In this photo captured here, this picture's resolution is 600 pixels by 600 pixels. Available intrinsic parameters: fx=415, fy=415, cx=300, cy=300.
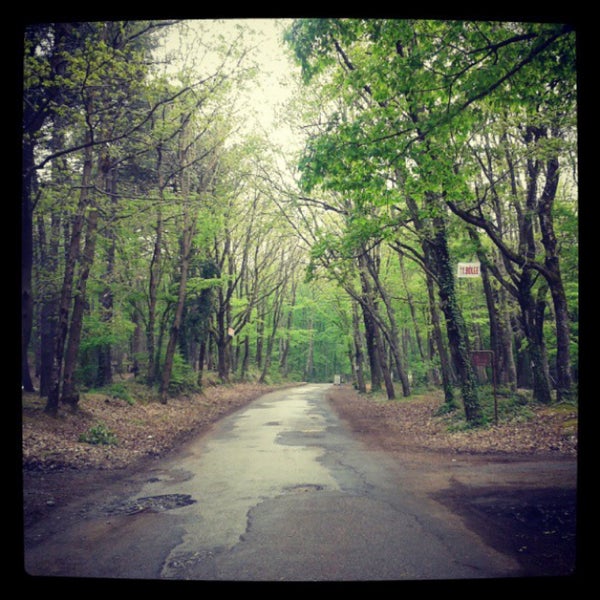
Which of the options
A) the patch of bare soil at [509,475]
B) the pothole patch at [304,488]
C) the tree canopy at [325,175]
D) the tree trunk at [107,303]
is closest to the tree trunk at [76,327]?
the tree canopy at [325,175]

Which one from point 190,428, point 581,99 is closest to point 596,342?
point 581,99

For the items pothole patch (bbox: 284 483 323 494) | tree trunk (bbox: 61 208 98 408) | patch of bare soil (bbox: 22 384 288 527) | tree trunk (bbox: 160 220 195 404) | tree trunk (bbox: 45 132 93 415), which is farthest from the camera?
tree trunk (bbox: 160 220 195 404)

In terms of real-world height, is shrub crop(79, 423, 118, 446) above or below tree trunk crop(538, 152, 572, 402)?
below

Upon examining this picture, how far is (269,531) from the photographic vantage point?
411cm

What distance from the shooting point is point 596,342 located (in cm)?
225

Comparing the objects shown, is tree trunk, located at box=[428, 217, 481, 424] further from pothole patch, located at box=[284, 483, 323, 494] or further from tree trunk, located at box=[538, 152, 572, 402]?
pothole patch, located at box=[284, 483, 323, 494]

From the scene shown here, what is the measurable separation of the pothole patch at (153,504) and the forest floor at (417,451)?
2.48ft

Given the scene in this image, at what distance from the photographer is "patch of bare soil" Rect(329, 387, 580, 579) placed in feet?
A: 12.1

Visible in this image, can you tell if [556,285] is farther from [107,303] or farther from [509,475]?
[107,303]

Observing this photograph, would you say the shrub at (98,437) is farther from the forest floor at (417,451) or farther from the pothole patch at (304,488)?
the pothole patch at (304,488)

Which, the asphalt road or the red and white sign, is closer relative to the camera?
the asphalt road

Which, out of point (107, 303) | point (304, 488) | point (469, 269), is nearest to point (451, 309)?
point (469, 269)

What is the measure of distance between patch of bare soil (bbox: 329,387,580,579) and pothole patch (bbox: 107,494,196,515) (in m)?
3.15

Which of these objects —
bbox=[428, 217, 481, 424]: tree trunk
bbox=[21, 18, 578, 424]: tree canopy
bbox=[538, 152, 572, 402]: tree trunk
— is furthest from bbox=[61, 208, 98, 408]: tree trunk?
bbox=[538, 152, 572, 402]: tree trunk
